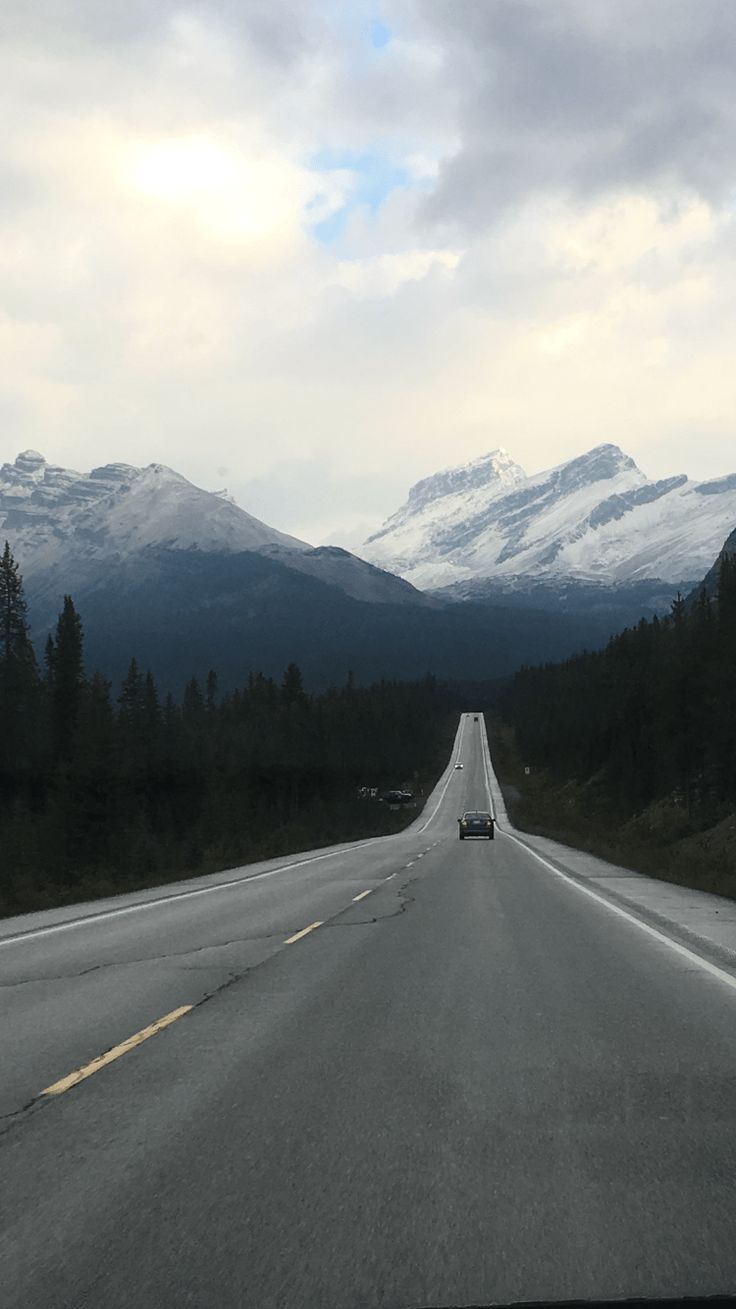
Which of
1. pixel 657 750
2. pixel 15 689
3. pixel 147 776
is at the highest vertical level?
pixel 15 689

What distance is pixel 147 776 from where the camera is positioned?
80500mm

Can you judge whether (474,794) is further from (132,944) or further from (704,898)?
(132,944)

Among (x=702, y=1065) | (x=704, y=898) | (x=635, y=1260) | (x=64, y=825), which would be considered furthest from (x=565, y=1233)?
(x=64, y=825)

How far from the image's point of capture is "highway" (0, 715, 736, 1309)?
4.16m

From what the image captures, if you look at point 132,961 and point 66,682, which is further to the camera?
point 66,682

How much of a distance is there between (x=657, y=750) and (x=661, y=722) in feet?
16.9

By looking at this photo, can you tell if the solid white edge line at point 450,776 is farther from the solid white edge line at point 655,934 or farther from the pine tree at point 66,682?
the solid white edge line at point 655,934

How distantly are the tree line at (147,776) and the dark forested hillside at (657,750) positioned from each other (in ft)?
49.1

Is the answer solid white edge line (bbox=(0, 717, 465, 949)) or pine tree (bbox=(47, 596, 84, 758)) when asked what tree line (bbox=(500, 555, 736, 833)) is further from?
pine tree (bbox=(47, 596, 84, 758))

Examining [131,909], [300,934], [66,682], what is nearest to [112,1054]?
[300,934]

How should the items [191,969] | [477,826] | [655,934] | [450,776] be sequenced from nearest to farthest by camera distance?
[191,969], [655,934], [477,826], [450,776]

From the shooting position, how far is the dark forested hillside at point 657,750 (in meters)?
50.3

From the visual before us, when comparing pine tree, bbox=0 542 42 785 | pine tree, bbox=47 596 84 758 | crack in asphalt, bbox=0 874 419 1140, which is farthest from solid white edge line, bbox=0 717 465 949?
pine tree, bbox=47 596 84 758

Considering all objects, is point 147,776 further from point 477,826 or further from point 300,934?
point 300,934
